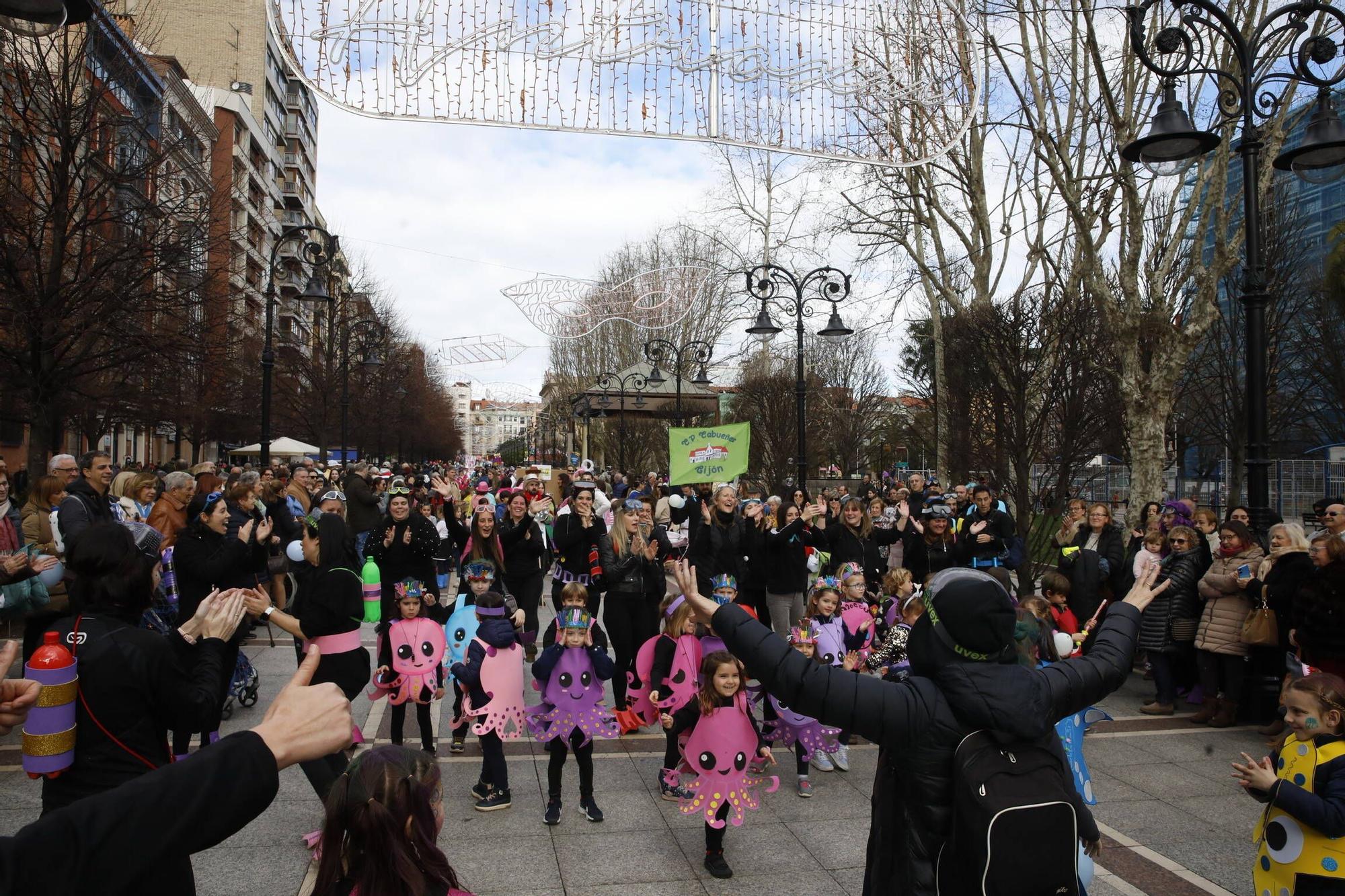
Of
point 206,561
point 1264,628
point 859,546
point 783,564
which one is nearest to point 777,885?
point 206,561

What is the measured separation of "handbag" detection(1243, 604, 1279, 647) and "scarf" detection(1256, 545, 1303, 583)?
0.85 feet

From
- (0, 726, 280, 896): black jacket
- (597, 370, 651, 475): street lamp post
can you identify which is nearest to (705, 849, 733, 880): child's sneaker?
(0, 726, 280, 896): black jacket

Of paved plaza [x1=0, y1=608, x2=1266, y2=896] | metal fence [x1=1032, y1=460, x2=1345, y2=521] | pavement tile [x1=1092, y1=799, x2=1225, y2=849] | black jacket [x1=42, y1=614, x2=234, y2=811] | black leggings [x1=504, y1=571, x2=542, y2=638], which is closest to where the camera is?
black jacket [x1=42, y1=614, x2=234, y2=811]

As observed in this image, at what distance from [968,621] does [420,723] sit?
460 centimetres

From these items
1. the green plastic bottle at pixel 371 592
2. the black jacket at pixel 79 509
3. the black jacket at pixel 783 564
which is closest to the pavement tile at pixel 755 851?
the green plastic bottle at pixel 371 592

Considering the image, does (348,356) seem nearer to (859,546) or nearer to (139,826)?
(859,546)

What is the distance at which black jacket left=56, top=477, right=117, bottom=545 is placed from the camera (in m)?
7.15

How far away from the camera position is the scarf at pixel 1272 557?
6918 mm

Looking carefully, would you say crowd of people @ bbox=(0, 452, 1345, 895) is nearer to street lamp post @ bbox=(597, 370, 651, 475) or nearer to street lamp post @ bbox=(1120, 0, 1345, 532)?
street lamp post @ bbox=(1120, 0, 1345, 532)

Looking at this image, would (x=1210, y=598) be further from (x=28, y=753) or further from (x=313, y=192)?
(x=313, y=192)

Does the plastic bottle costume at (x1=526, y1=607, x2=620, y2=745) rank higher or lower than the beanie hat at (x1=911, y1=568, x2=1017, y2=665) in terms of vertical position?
lower

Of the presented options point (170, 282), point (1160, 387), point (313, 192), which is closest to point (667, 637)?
point (1160, 387)

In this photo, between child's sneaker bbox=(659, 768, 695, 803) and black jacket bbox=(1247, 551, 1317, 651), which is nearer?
child's sneaker bbox=(659, 768, 695, 803)

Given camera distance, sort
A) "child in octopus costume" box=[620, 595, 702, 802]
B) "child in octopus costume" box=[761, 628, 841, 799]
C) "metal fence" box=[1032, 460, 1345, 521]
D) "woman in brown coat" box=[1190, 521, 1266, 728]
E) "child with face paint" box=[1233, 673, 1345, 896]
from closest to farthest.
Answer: "child with face paint" box=[1233, 673, 1345, 896] → "child in octopus costume" box=[620, 595, 702, 802] → "child in octopus costume" box=[761, 628, 841, 799] → "woman in brown coat" box=[1190, 521, 1266, 728] → "metal fence" box=[1032, 460, 1345, 521]
